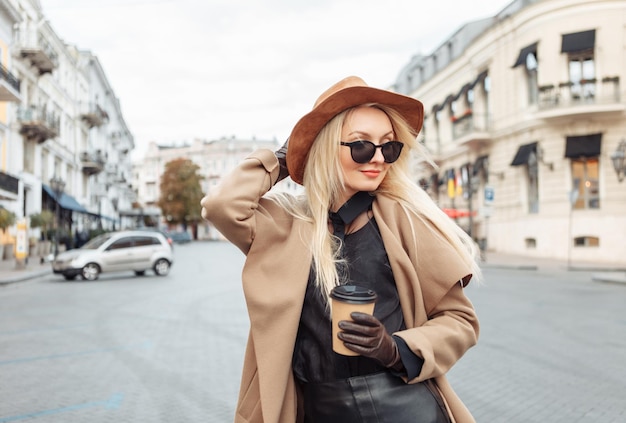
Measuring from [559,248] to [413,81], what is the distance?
2098 centimetres

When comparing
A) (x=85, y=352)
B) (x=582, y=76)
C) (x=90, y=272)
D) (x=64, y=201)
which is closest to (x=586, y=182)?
(x=582, y=76)

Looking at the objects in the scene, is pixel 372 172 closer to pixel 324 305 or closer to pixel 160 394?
pixel 324 305

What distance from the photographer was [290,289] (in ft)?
5.49

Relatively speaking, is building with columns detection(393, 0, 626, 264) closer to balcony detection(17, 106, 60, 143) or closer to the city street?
the city street

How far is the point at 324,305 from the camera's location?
1704mm

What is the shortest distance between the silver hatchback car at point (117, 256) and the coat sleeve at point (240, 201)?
54.9ft

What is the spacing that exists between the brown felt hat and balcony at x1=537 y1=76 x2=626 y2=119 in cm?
2286

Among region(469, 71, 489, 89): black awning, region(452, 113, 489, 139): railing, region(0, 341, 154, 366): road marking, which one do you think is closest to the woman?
region(0, 341, 154, 366): road marking

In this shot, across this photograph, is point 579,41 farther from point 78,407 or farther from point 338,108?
point 338,108

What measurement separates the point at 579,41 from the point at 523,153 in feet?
16.7

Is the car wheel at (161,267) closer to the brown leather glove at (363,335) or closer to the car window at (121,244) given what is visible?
the car window at (121,244)

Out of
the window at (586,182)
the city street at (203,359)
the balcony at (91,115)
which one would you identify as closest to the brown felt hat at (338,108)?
the city street at (203,359)

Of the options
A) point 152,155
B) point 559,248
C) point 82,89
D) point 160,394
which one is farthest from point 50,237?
point 152,155

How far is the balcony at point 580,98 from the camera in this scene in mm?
21844
